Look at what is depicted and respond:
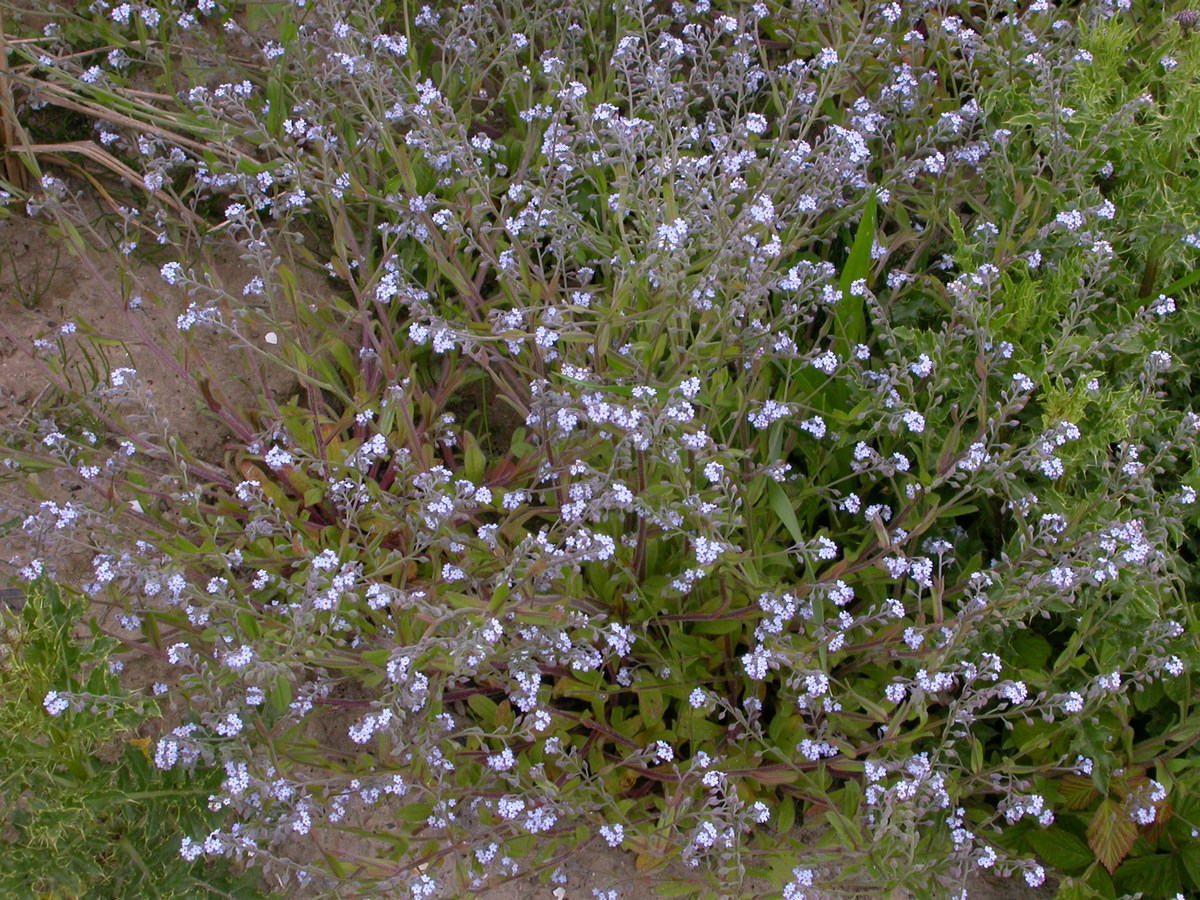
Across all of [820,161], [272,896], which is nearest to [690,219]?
[820,161]

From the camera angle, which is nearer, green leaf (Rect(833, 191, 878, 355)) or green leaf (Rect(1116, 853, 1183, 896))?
green leaf (Rect(1116, 853, 1183, 896))

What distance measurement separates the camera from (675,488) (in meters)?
2.76

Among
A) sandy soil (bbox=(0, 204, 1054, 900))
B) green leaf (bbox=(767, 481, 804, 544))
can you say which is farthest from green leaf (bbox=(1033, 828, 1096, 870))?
green leaf (bbox=(767, 481, 804, 544))

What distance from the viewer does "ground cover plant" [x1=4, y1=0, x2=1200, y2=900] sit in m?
2.67

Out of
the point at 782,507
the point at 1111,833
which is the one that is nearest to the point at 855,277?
the point at 782,507

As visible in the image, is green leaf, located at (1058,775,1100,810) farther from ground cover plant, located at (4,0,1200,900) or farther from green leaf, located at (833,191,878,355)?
green leaf, located at (833,191,878,355)

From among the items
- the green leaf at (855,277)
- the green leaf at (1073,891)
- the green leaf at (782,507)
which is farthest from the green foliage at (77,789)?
the green leaf at (855,277)

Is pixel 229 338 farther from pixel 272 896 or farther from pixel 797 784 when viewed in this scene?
pixel 797 784

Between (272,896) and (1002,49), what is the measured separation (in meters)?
3.85

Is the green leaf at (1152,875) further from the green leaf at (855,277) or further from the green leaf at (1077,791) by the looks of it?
the green leaf at (855,277)

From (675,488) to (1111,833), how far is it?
1598mm

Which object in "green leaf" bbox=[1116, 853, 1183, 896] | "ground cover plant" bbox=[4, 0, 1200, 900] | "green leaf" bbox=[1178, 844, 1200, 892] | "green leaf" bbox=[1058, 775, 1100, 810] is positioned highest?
"ground cover plant" bbox=[4, 0, 1200, 900]

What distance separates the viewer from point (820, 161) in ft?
10.2

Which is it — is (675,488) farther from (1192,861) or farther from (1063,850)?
(1192,861)
